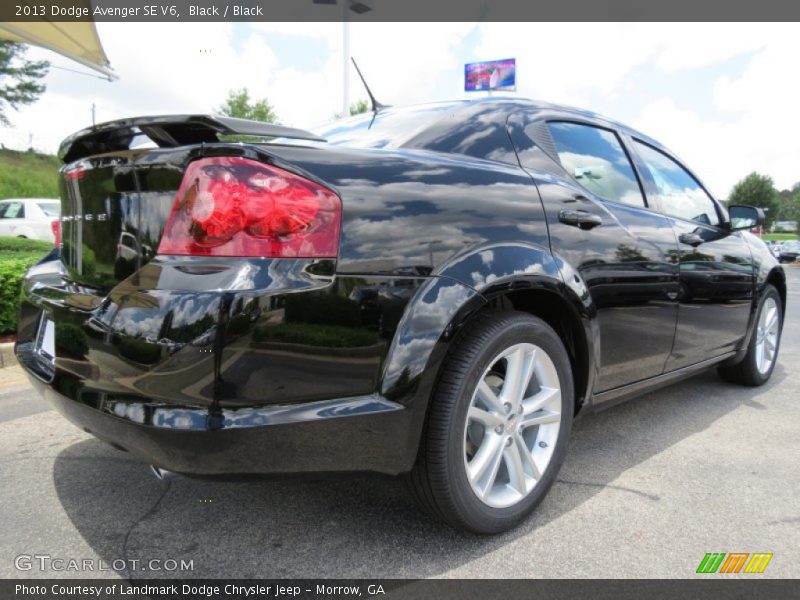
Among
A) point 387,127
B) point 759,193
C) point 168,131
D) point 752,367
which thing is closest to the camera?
point 168,131

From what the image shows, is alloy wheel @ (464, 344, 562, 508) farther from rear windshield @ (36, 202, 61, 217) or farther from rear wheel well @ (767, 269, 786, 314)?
rear windshield @ (36, 202, 61, 217)

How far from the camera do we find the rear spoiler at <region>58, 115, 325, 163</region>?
63.8 inches

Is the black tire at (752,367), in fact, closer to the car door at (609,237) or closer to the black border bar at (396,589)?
the car door at (609,237)

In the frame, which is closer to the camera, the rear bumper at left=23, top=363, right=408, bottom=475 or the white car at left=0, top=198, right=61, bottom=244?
the rear bumper at left=23, top=363, right=408, bottom=475

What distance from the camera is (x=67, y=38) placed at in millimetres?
12547

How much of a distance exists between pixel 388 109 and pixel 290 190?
4.72 feet

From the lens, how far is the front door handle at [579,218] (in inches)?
88.7

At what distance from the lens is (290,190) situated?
1.57 m

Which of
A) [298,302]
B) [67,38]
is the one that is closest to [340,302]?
[298,302]

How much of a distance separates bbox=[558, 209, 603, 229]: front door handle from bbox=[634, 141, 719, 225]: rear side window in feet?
2.86

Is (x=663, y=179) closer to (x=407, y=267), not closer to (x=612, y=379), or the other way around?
(x=612, y=379)

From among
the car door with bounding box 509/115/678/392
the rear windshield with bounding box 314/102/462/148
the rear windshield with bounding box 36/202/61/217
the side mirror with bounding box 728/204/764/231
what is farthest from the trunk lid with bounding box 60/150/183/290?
the rear windshield with bounding box 36/202/61/217

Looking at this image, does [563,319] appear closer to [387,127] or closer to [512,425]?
[512,425]

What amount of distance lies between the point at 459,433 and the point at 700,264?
6.41ft
